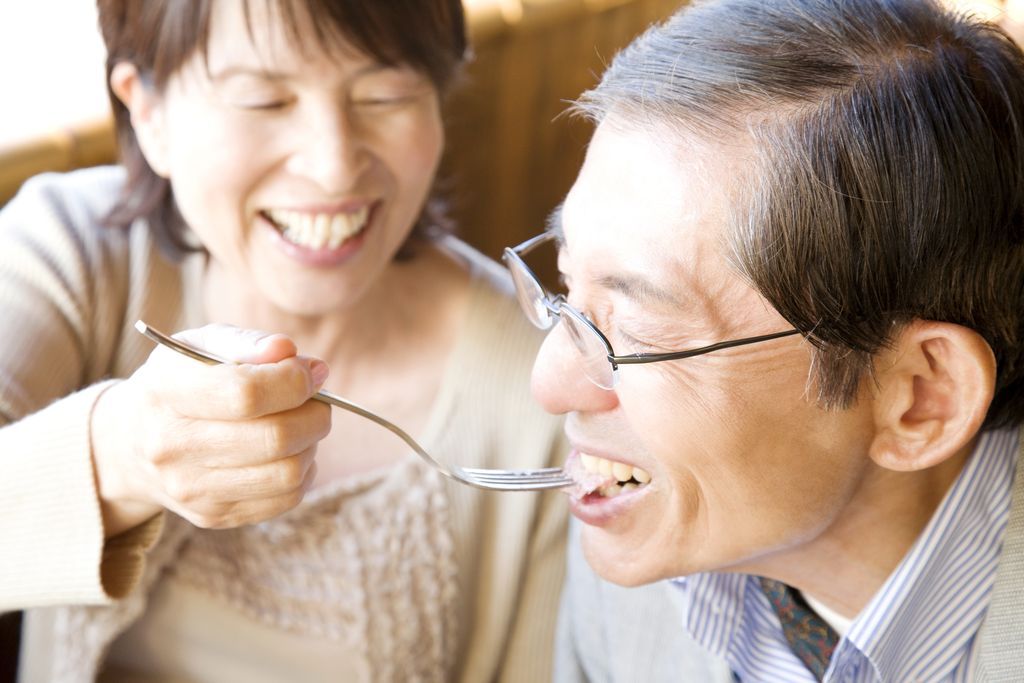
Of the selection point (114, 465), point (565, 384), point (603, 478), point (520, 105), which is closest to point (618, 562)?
point (603, 478)

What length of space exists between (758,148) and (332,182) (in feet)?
1.94

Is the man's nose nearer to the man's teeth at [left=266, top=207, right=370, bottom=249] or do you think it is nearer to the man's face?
A: the man's teeth at [left=266, top=207, right=370, bottom=249]

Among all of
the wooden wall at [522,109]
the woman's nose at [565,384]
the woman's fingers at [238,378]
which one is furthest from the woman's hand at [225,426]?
the wooden wall at [522,109]

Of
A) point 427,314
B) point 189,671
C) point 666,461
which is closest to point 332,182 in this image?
point 427,314

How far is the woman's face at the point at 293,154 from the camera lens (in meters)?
1.48

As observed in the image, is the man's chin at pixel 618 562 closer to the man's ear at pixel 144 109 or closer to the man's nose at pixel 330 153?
the man's nose at pixel 330 153

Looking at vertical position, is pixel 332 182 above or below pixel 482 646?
above

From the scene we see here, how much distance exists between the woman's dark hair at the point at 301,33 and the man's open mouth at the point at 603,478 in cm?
58

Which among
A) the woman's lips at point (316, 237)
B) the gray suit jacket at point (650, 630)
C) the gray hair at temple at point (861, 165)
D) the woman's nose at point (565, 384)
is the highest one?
the gray hair at temple at point (861, 165)

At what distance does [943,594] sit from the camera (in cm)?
131

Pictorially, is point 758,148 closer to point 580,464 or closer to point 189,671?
point 580,464

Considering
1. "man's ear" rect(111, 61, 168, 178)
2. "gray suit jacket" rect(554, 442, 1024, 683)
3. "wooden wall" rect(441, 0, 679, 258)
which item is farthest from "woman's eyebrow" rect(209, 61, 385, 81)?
"wooden wall" rect(441, 0, 679, 258)

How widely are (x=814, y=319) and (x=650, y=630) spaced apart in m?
0.54

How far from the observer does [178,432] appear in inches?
47.0
